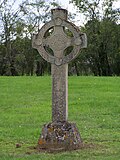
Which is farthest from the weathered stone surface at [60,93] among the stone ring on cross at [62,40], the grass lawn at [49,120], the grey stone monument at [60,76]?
the grass lawn at [49,120]

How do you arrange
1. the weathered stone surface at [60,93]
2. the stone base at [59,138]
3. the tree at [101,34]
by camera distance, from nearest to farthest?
the stone base at [59,138] → the weathered stone surface at [60,93] → the tree at [101,34]

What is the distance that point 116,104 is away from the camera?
14.3 m

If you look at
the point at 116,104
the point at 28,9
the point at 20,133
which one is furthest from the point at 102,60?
the point at 20,133

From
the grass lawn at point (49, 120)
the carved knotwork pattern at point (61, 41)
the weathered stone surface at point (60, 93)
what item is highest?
the carved knotwork pattern at point (61, 41)

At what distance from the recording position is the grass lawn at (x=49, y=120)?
23.0 feet

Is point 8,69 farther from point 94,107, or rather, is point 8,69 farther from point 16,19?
point 94,107

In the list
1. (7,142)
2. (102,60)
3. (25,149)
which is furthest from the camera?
(102,60)

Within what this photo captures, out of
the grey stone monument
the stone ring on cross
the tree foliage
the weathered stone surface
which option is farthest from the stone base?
the tree foliage

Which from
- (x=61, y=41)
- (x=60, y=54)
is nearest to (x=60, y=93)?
(x=60, y=54)

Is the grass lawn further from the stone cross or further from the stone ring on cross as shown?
the stone ring on cross

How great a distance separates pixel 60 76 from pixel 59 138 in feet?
3.45

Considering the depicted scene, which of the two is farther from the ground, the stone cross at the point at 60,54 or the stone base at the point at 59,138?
the stone cross at the point at 60,54

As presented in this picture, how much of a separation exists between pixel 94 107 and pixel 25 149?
22.1ft

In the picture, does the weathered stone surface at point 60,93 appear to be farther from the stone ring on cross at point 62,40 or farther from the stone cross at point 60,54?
the stone ring on cross at point 62,40
